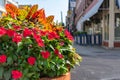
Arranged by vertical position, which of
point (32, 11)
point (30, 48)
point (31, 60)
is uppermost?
point (32, 11)

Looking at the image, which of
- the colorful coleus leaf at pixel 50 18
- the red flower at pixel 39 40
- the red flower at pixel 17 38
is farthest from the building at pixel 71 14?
the red flower at pixel 17 38

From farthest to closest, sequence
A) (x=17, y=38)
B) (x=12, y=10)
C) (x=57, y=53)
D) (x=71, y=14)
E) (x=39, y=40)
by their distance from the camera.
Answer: (x=71, y=14) → (x=12, y=10) → (x=57, y=53) → (x=39, y=40) → (x=17, y=38)

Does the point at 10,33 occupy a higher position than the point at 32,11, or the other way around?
the point at 32,11

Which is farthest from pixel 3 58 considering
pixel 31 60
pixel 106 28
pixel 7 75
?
pixel 106 28

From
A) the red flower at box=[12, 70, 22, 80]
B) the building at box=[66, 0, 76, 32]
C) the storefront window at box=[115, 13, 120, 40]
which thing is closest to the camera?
the red flower at box=[12, 70, 22, 80]

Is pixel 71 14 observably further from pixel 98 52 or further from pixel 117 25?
pixel 98 52

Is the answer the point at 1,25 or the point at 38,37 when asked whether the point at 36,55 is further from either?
the point at 1,25

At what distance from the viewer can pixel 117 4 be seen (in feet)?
78.6

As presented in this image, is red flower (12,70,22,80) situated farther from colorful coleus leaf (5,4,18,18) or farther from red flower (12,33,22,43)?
colorful coleus leaf (5,4,18,18)

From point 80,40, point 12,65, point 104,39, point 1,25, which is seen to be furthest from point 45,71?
point 80,40

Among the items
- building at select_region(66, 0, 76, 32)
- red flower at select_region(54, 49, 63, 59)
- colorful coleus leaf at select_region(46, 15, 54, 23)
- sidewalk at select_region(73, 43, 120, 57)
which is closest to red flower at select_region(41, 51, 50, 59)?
red flower at select_region(54, 49, 63, 59)

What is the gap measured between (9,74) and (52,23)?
164 cm

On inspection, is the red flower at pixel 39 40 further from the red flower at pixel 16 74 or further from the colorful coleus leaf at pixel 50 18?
the colorful coleus leaf at pixel 50 18

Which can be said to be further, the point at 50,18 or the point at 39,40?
the point at 50,18
